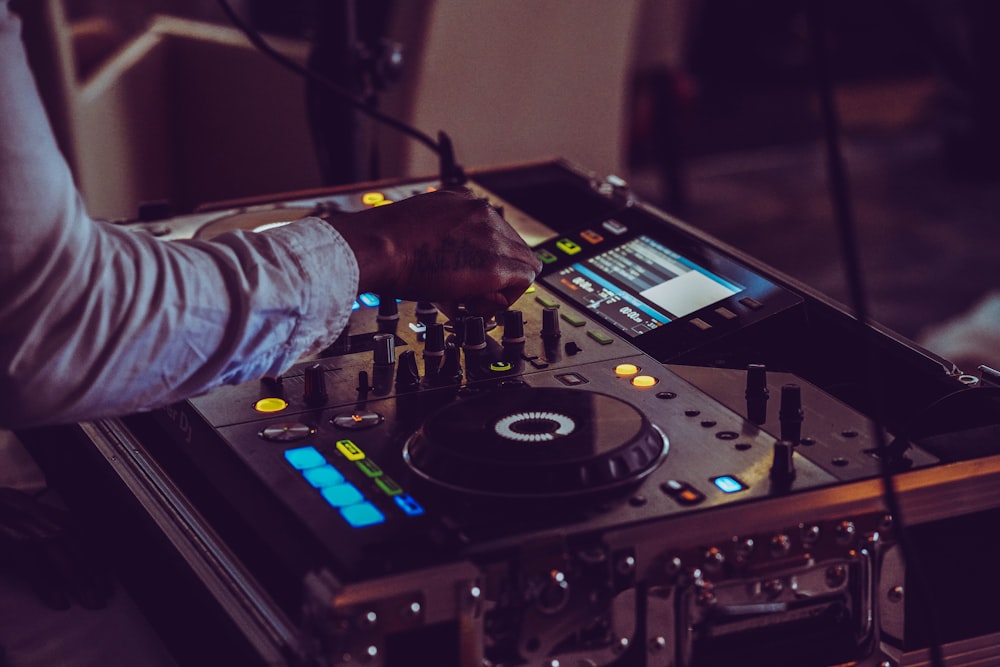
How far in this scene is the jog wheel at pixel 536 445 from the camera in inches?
31.3

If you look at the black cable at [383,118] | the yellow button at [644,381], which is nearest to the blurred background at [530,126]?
the black cable at [383,118]

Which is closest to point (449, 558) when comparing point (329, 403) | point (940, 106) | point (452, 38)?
point (329, 403)

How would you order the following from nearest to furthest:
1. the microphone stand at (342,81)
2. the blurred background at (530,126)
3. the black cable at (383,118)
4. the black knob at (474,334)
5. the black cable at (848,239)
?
1. the black cable at (848,239)
2. the black knob at (474,334)
3. the black cable at (383,118)
4. the microphone stand at (342,81)
5. the blurred background at (530,126)

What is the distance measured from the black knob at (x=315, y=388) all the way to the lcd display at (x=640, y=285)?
0.90 feet

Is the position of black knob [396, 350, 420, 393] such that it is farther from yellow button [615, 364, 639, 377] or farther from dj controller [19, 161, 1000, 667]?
yellow button [615, 364, 639, 377]

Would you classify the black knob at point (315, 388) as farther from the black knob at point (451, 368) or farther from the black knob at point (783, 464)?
the black knob at point (783, 464)

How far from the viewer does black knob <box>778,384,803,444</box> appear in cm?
90

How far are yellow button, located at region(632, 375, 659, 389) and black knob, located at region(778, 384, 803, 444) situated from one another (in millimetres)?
107

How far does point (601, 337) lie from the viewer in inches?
41.9

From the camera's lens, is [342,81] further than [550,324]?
Yes

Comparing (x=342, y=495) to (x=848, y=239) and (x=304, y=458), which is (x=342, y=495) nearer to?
(x=304, y=458)

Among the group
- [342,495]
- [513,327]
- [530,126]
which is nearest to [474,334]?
[513,327]

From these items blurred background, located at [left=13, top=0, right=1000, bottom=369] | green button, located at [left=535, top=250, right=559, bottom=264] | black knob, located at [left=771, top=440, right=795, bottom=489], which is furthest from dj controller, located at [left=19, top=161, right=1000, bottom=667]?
blurred background, located at [left=13, top=0, right=1000, bottom=369]

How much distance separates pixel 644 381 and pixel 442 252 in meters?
0.18
